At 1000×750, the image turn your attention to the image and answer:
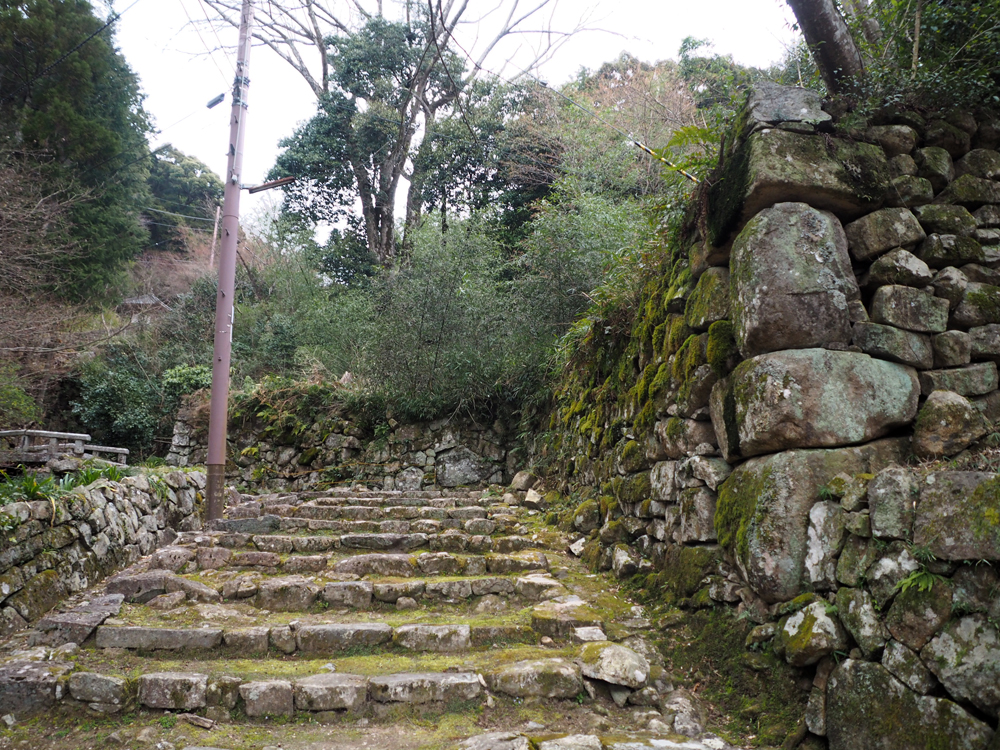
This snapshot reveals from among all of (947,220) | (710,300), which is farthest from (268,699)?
(947,220)

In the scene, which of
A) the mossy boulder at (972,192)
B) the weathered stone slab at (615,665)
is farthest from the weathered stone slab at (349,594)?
the mossy boulder at (972,192)

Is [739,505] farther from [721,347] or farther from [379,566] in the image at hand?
[379,566]

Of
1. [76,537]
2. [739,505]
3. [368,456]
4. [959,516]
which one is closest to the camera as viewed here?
[959,516]

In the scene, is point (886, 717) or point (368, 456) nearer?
point (886, 717)

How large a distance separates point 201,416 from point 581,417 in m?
8.23

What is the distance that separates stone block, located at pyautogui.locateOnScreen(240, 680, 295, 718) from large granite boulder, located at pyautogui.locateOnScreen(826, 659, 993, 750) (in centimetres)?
248

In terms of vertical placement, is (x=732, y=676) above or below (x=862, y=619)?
below

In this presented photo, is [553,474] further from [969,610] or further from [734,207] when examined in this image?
[969,610]

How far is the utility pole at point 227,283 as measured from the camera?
586 cm

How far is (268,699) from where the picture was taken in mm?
2887

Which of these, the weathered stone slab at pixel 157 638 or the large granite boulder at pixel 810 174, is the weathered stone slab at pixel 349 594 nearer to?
the weathered stone slab at pixel 157 638

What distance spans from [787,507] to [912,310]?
1203 mm

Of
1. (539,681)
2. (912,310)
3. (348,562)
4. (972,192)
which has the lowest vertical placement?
(539,681)

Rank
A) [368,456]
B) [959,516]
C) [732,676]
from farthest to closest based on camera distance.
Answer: [368,456], [732,676], [959,516]
